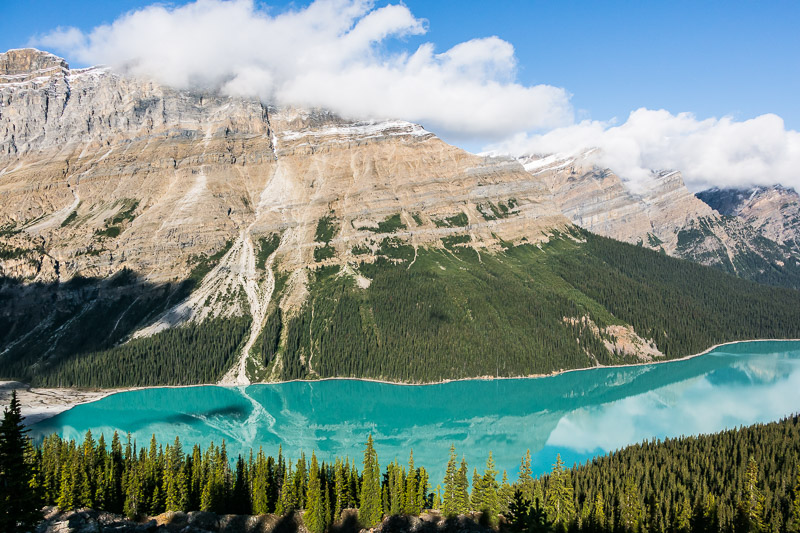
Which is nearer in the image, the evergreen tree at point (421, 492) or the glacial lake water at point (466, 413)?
the evergreen tree at point (421, 492)

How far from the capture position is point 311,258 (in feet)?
607

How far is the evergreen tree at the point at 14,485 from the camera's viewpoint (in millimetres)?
28125

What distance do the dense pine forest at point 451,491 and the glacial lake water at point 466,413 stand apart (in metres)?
21.3

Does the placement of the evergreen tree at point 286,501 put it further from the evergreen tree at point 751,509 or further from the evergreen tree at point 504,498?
the evergreen tree at point 751,509

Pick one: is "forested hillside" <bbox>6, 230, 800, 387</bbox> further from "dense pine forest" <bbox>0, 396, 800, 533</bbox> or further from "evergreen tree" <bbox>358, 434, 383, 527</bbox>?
"evergreen tree" <bbox>358, 434, 383, 527</bbox>

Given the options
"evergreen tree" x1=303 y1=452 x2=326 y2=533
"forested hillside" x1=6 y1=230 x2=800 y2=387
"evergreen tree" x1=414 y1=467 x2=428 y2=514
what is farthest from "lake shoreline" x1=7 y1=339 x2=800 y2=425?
"evergreen tree" x1=303 y1=452 x2=326 y2=533

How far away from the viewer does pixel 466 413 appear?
115m

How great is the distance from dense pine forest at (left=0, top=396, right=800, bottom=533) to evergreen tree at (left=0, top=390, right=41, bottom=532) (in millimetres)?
22759

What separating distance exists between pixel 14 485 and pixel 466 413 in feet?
309

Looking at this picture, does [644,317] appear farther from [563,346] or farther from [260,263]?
[260,263]

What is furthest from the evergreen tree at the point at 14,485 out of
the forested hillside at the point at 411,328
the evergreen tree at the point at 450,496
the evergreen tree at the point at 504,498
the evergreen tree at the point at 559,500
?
the forested hillside at the point at 411,328

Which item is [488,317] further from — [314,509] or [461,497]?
[314,509]

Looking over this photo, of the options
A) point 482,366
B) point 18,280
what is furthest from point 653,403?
point 18,280

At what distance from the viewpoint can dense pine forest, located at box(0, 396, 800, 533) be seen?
175 ft
